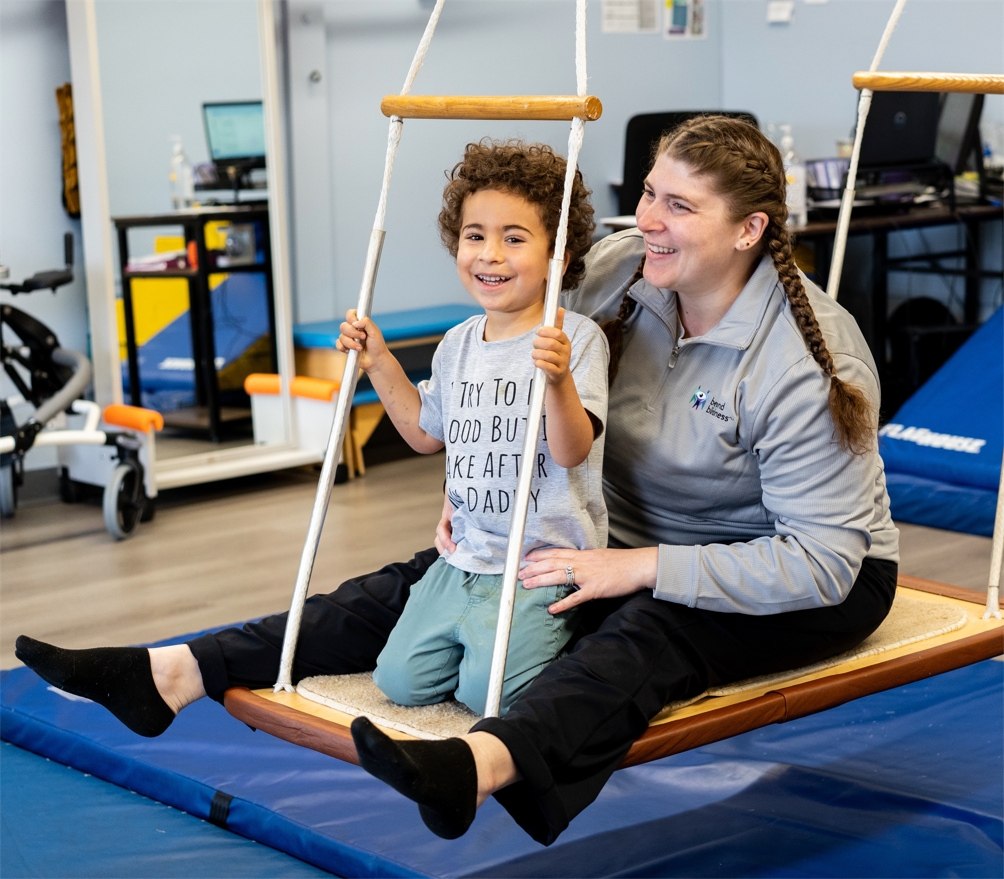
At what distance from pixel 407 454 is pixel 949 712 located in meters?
3.05

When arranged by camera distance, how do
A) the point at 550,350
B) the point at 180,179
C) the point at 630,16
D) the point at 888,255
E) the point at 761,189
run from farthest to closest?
the point at 630,16 < the point at 888,255 < the point at 180,179 < the point at 761,189 < the point at 550,350

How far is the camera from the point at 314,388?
4719 millimetres

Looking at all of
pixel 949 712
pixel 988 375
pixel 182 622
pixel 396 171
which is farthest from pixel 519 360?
pixel 396 171

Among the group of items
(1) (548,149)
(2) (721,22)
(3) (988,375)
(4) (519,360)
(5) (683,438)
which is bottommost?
(3) (988,375)

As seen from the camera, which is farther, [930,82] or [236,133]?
[236,133]

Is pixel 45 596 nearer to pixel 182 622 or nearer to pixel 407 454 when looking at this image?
pixel 182 622

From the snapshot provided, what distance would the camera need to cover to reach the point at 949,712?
8.48ft

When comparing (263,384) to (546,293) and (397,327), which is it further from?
(546,293)

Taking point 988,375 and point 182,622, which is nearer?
point 182,622

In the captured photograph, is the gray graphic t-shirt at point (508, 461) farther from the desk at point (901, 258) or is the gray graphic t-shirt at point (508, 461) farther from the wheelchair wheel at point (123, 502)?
the desk at point (901, 258)

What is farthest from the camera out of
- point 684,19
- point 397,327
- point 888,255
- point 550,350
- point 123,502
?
point 684,19

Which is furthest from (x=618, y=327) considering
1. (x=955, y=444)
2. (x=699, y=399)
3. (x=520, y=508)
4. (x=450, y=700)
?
(x=955, y=444)

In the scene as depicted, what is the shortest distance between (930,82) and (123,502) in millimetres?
2818

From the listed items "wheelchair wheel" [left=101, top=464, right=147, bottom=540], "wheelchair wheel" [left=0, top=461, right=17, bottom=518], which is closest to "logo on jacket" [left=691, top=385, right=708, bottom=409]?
"wheelchair wheel" [left=101, top=464, right=147, bottom=540]
